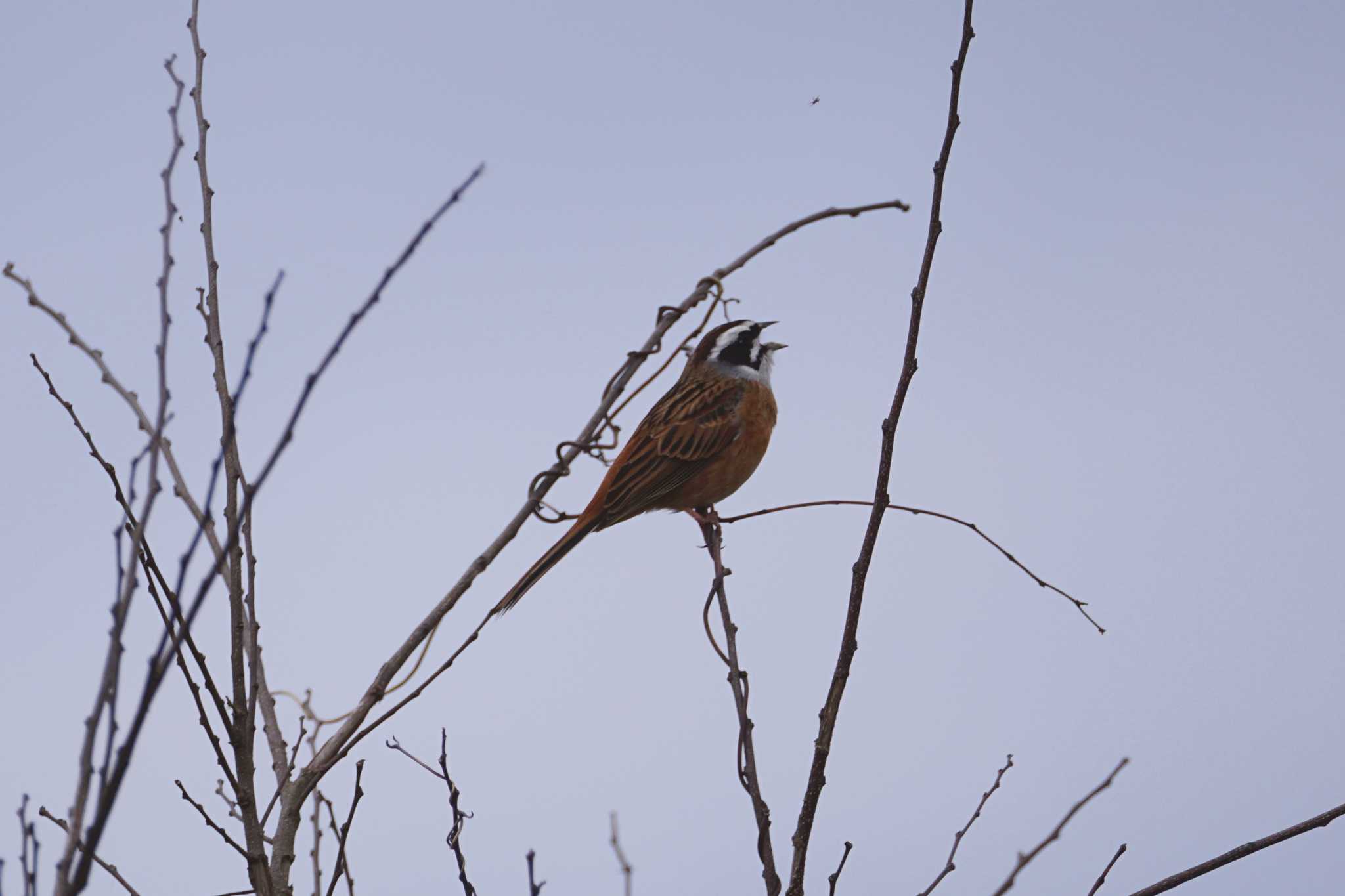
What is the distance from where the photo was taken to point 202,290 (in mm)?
3309

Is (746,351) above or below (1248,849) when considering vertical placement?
above

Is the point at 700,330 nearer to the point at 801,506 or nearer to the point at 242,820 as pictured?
the point at 801,506

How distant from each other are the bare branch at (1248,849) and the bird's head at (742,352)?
3.69m

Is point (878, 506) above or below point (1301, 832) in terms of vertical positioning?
above

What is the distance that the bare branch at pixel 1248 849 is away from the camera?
90.6 inches

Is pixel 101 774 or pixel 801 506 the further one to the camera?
pixel 801 506

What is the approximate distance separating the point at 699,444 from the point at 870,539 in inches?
103

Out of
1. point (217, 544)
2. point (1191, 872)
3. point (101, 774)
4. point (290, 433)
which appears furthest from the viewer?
point (217, 544)

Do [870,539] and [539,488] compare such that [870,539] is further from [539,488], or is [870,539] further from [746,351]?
[746,351]

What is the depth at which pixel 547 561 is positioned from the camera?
176 inches

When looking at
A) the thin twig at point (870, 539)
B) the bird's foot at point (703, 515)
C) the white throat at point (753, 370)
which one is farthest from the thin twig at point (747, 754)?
the white throat at point (753, 370)

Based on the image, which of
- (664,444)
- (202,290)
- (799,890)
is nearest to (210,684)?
(202,290)

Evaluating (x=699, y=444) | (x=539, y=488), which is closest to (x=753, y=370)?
(x=699, y=444)

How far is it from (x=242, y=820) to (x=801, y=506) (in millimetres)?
1845
